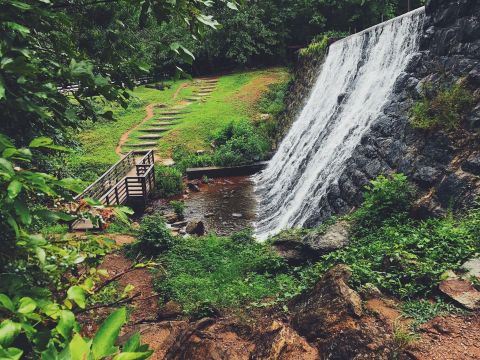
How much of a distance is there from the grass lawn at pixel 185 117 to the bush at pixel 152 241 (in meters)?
9.03

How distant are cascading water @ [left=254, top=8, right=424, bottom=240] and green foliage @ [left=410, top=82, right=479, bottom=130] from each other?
184 centimetres

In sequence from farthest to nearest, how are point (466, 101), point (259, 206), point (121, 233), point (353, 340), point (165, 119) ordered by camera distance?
point (165, 119)
point (259, 206)
point (121, 233)
point (466, 101)
point (353, 340)

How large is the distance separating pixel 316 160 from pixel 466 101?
5580 mm

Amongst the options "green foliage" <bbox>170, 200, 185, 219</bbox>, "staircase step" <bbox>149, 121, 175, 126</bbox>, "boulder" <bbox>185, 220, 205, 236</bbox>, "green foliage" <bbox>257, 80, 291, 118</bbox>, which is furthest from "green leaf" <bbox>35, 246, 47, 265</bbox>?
"staircase step" <bbox>149, 121, 175, 126</bbox>

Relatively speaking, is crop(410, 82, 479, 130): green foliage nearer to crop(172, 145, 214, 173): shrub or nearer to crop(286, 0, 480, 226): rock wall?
crop(286, 0, 480, 226): rock wall

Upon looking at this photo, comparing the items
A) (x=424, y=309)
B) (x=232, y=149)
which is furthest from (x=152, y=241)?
(x=232, y=149)

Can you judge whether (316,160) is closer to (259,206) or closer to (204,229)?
(259,206)

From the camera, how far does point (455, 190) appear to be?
646cm

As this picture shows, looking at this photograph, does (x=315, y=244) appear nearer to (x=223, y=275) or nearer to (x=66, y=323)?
(x=223, y=275)

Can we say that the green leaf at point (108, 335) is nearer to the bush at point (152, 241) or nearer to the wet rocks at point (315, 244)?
the wet rocks at point (315, 244)

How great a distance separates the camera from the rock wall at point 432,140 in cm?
661

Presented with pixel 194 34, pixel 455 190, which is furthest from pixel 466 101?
pixel 194 34

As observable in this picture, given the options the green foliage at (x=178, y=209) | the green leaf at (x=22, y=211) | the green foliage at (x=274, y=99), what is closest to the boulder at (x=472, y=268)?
the green leaf at (x=22, y=211)

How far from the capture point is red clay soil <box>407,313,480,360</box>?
3.65 meters
